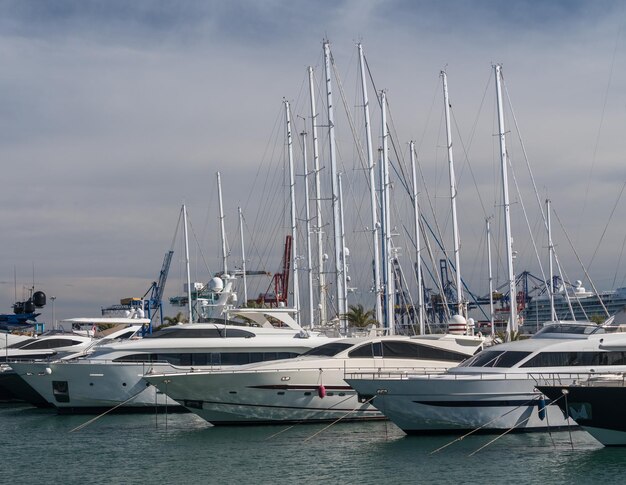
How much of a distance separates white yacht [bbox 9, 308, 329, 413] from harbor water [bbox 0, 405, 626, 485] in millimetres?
4148

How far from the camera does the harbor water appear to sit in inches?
1011

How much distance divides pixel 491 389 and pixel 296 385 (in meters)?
7.07

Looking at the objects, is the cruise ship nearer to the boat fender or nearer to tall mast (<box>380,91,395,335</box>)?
tall mast (<box>380,91,395,335</box>)

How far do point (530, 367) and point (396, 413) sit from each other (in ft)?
13.6

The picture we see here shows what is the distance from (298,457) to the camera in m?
28.5

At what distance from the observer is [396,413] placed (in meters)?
30.9

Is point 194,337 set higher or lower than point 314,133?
lower

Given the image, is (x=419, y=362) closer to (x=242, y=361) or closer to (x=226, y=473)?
(x=242, y=361)

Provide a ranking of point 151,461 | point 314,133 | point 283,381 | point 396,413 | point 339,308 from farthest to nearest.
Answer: point 314,133 → point 339,308 → point 283,381 → point 396,413 → point 151,461

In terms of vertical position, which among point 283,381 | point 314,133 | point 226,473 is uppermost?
point 314,133

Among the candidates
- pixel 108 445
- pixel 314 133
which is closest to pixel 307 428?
pixel 108 445

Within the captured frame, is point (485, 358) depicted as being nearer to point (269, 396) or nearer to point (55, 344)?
point (269, 396)

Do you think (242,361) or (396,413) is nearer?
(396,413)

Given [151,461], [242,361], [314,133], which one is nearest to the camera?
[151,461]
